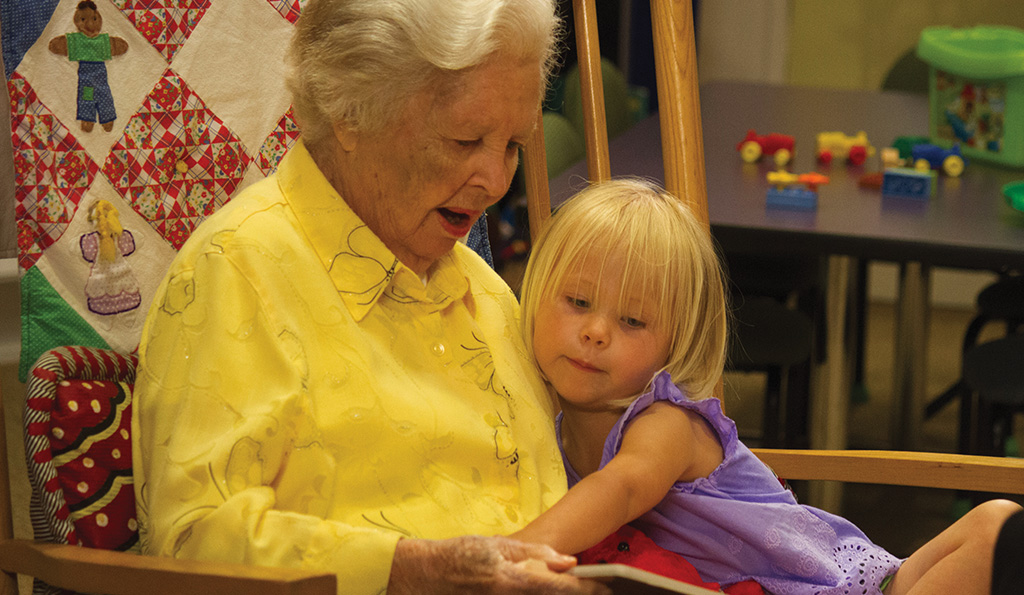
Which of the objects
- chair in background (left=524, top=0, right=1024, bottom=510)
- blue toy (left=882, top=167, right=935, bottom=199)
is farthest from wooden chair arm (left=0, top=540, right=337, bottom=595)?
blue toy (left=882, top=167, right=935, bottom=199)

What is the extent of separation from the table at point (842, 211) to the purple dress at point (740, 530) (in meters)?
0.56

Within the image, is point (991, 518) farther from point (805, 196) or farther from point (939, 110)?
point (939, 110)

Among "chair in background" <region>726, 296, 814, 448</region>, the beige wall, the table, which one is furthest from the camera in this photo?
the beige wall

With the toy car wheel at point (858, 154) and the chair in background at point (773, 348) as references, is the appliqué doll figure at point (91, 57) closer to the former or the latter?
the chair in background at point (773, 348)

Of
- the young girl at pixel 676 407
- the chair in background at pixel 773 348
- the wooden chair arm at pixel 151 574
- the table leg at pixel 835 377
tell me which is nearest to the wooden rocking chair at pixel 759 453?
the wooden chair arm at pixel 151 574

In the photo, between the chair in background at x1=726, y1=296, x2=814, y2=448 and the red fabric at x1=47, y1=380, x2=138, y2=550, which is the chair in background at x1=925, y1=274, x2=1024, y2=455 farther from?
the red fabric at x1=47, y1=380, x2=138, y2=550

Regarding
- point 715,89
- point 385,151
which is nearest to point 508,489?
point 385,151

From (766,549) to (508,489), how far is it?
0.36 meters

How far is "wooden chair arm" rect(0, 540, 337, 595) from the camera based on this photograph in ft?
3.59

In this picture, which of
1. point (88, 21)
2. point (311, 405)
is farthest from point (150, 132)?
point (311, 405)

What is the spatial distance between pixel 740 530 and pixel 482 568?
0.48 meters

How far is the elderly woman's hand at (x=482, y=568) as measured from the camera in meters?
1.13

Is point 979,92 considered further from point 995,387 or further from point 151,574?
point 151,574

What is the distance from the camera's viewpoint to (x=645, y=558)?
1436mm
